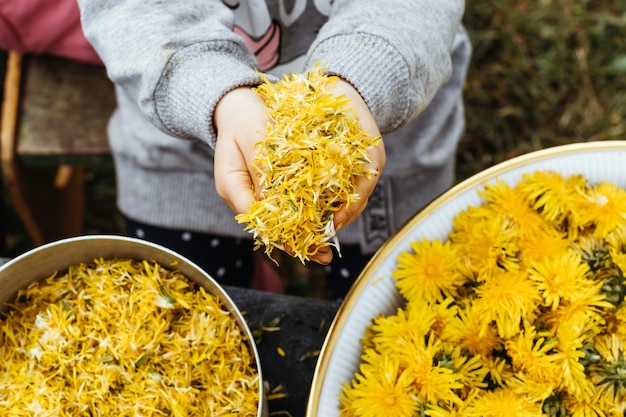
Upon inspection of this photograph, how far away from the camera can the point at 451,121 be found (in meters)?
0.95

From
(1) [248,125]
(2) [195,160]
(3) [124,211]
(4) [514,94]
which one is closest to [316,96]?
(1) [248,125]

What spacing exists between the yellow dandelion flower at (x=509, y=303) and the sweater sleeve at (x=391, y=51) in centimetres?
22

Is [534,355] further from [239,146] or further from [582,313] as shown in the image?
[239,146]

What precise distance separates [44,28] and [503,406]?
2.76ft

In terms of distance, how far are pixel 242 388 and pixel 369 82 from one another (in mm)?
326

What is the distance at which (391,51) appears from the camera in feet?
2.10

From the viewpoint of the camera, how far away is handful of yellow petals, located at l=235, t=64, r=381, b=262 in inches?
18.5

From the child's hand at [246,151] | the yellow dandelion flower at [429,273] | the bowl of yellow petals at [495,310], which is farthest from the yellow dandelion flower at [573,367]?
the child's hand at [246,151]

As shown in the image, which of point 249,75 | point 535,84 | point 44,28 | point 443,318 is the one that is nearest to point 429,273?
point 443,318

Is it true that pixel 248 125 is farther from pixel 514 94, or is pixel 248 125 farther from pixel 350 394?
pixel 514 94

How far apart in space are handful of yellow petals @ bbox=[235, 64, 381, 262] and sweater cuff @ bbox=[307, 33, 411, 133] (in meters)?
0.11

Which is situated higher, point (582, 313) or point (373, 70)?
point (373, 70)

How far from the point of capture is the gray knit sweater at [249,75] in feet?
2.07

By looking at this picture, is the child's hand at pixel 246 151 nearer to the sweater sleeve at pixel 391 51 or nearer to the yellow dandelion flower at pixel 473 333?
the sweater sleeve at pixel 391 51
